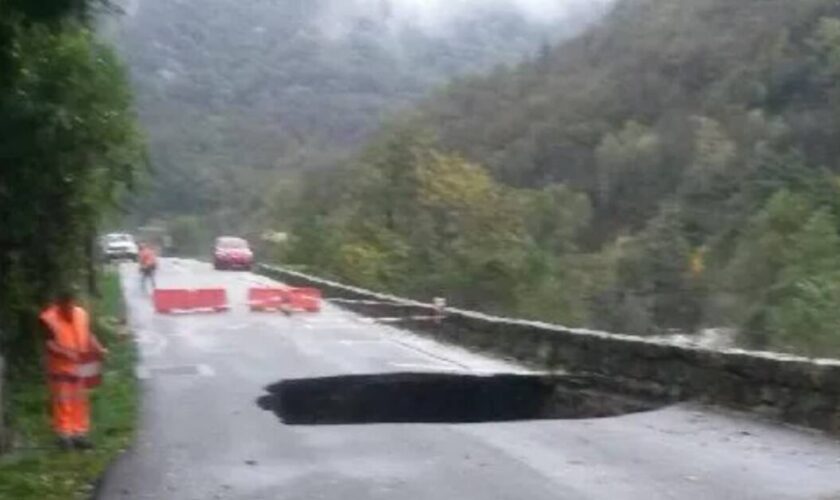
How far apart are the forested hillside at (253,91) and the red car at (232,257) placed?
53.7 m

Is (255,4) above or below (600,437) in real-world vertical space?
above

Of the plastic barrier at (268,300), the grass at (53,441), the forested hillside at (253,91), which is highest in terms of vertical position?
the forested hillside at (253,91)

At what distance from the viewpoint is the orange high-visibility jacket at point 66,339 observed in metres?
12.1

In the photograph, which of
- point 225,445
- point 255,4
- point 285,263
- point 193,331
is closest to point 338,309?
point 193,331

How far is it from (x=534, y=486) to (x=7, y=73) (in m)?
4.49

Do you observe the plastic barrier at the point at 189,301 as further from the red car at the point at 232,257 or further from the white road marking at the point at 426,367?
the red car at the point at 232,257

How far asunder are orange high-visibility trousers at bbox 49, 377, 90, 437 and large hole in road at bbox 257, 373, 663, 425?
295 cm

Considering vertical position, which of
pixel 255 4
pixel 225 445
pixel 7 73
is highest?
pixel 255 4

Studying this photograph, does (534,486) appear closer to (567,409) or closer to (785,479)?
(785,479)

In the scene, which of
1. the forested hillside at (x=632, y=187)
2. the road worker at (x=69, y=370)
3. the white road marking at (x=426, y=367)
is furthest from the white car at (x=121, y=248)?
the road worker at (x=69, y=370)

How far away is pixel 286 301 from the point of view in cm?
3828

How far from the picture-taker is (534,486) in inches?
399

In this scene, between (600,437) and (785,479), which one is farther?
(600,437)

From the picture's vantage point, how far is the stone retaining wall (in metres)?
13.0
